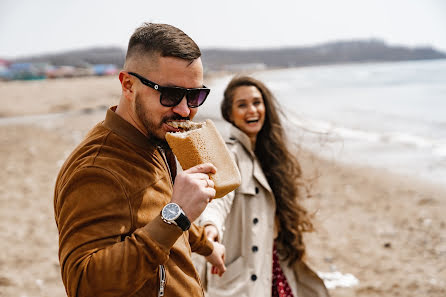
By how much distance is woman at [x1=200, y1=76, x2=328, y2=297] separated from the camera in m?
3.15

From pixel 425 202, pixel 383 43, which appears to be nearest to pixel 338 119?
pixel 425 202

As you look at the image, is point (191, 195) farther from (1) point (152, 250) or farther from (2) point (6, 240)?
(2) point (6, 240)

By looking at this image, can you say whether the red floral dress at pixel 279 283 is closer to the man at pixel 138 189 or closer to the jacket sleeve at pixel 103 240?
the man at pixel 138 189

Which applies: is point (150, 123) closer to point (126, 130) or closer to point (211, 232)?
point (126, 130)

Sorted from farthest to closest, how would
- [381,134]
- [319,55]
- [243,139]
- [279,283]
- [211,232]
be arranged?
[319,55]
[381,134]
[243,139]
[279,283]
[211,232]

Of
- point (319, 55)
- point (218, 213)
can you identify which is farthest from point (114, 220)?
point (319, 55)

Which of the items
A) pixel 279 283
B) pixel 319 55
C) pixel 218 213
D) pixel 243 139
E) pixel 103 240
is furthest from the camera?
pixel 319 55

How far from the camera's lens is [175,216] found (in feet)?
4.85

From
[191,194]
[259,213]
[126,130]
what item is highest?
[126,130]

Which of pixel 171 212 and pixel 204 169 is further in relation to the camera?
pixel 204 169

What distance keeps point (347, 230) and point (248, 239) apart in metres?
3.67

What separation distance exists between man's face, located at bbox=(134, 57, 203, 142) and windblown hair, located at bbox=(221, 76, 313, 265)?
2066 mm

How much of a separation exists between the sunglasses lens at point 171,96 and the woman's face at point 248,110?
2.04m

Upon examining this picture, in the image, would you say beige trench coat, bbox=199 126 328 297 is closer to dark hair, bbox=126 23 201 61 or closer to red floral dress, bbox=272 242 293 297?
red floral dress, bbox=272 242 293 297
